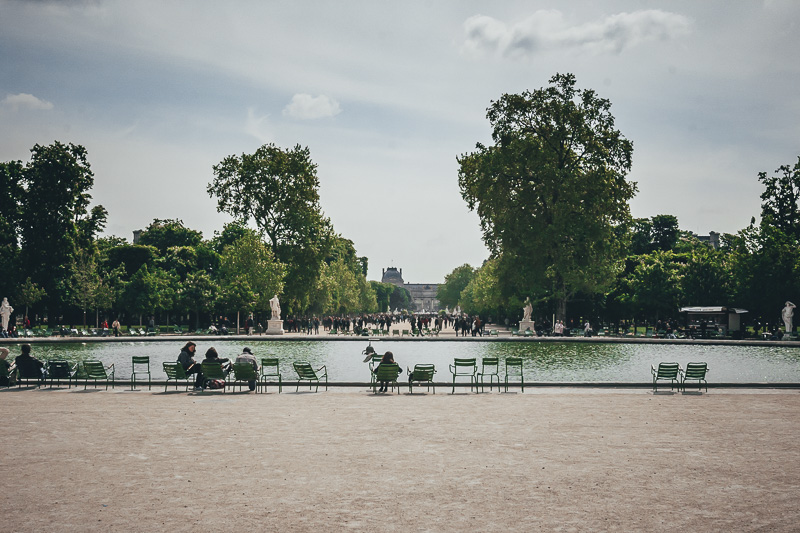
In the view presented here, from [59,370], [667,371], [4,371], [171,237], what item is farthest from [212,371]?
[171,237]

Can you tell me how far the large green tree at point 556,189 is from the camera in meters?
44.2

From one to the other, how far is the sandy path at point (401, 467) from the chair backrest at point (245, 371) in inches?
106

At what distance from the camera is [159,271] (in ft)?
207

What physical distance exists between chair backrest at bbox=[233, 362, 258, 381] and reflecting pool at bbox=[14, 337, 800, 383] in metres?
3.31

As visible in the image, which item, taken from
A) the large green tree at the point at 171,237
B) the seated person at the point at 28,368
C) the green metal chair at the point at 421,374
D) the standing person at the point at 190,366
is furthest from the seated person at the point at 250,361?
the large green tree at the point at 171,237


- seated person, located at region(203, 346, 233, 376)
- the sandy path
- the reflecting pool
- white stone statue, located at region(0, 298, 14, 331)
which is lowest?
the sandy path

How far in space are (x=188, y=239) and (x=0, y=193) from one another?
33.4 meters

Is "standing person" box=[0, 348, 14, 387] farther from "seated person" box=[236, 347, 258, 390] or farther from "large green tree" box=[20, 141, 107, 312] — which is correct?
"large green tree" box=[20, 141, 107, 312]

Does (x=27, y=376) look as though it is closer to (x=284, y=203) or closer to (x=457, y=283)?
(x=284, y=203)

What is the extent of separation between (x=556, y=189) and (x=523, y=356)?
17.6 meters

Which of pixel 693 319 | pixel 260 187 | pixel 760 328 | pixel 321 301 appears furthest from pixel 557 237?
pixel 321 301

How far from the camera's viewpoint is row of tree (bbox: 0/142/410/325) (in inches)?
1966

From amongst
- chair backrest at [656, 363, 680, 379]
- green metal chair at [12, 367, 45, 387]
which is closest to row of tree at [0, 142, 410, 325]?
green metal chair at [12, 367, 45, 387]

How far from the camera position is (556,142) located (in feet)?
151
